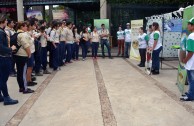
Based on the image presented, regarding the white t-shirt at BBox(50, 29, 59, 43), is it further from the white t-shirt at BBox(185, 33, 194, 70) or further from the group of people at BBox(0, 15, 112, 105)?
the white t-shirt at BBox(185, 33, 194, 70)

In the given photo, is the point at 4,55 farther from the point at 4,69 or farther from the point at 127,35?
the point at 127,35

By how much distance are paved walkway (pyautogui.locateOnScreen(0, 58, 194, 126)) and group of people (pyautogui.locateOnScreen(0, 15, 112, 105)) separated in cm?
48

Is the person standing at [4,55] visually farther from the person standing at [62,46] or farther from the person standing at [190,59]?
the person standing at [62,46]

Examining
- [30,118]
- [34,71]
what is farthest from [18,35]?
[34,71]

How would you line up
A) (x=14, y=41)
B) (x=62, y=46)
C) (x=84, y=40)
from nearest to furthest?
(x=14, y=41)
(x=62, y=46)
(x=84, y=40)

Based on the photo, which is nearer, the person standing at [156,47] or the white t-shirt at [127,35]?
the person standing at [156,47]

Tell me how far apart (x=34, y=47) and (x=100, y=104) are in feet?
11.2

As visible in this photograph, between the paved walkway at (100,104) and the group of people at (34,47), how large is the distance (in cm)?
48

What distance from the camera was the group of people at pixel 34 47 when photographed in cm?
600

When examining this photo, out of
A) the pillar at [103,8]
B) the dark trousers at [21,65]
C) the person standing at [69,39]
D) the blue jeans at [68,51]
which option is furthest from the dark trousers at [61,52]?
the pillar at [103,8]

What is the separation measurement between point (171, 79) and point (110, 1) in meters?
12.0

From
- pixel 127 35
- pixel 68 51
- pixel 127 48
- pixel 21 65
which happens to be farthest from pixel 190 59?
pixel 127 48

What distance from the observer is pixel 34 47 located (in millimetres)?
8617

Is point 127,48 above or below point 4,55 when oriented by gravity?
below
